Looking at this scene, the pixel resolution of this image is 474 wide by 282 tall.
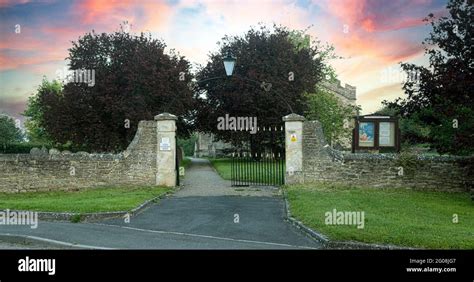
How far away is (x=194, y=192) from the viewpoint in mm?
16609

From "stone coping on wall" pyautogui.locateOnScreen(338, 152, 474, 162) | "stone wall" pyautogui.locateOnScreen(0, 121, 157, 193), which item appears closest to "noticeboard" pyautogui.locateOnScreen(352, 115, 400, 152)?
"stone coping on wall" pyautogui.locateOnScreen(338, 152, 474, 162)

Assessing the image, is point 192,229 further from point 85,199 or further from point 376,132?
point 376,132

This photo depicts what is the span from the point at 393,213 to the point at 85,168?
1128cm

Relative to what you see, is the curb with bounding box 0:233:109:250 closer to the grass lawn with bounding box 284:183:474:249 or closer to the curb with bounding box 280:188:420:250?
the curb with bounding box 280:188:420:250

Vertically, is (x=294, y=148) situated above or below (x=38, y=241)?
above

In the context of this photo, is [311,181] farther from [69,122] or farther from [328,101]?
[69,122]

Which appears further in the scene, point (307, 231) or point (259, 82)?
point (259, 82)

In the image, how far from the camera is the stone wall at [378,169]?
53.0ft

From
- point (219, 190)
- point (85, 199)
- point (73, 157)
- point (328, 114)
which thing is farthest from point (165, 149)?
point (328, 114)
